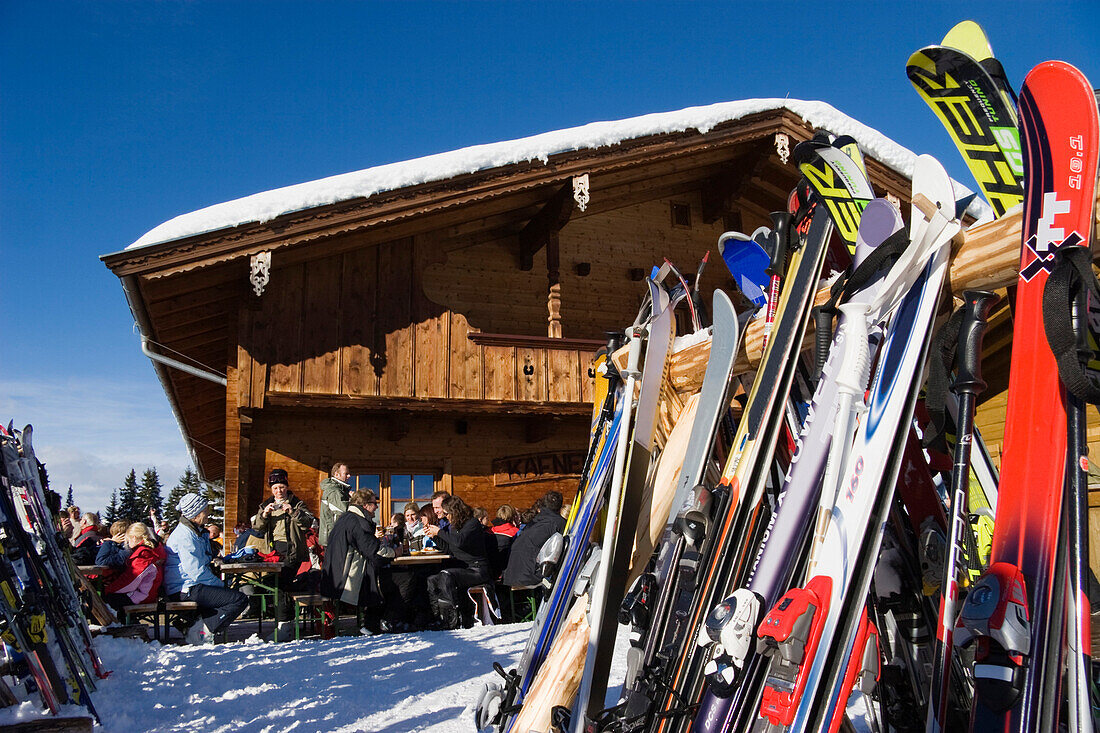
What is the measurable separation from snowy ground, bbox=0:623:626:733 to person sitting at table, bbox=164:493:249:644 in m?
0.91

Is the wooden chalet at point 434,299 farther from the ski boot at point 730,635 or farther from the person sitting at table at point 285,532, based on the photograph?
the ski boot at point 730,635

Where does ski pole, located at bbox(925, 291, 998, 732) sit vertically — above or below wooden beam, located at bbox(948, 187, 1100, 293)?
below

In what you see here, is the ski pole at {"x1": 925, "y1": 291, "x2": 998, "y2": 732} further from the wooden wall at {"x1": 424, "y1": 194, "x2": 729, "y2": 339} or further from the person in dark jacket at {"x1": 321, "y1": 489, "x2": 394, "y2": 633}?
the wooden wall at {"x1": 424, "y1": 194, "x2": 729, "y2": 339}

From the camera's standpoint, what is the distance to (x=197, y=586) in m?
6.96

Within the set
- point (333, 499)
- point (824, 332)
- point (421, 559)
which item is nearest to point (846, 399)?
point (824, 332)

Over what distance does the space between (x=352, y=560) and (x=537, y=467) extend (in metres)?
4.84

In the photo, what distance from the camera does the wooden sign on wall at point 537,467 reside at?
1120 cm

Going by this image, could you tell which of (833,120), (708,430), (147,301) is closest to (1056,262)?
(708,430)

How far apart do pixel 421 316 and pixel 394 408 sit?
127cm

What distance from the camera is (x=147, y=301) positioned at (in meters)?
8.70

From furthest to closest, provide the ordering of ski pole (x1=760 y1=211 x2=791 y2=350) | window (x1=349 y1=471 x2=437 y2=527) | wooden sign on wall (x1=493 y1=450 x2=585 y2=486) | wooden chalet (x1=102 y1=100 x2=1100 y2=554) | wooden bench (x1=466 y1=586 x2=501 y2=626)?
wooden sign on wall (x1=493 y1=450 x2=585 y2=486), window (x1=349 y1=471 x2=437 y2=527), wooden chalet (x1=102 y1=100 x2=1100 y2=554), wooden bench (x1=466 y1=586 x2=501 y2=626), ski pole (x1=760 y1=211 x2=791 y2=350)

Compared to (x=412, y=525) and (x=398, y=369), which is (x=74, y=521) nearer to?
(x=398, y=369)

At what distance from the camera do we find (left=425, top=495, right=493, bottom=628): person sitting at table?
727 cm

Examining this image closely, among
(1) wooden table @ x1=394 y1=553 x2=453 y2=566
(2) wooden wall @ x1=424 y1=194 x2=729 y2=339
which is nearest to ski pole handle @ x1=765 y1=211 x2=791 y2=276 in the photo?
(1) wooden table @ x1=394 y1=553 x2=453 y2=566
